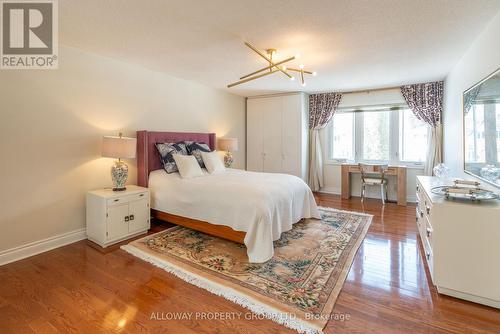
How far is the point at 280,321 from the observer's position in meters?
1.63

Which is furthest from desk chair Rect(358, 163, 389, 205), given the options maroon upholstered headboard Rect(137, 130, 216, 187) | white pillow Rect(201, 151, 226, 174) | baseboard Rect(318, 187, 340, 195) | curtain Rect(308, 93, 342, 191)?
maroon upholstered headboard Rect(137, 130, 216, 187)

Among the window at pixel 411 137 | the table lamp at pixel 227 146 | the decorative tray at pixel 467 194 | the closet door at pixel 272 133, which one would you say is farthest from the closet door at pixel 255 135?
the decorative tray at pixel 467 194

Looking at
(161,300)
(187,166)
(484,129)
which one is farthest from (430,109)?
(161,300)

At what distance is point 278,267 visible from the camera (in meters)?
2.33

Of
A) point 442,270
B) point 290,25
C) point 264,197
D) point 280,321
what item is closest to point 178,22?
point 290,25

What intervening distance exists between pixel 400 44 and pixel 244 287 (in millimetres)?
3119

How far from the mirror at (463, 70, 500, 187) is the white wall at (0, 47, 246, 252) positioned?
408 cm

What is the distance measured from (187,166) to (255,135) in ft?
9.28

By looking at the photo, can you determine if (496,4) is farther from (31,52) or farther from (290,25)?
(31,52)

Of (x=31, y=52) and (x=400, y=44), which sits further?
(x=400, y=44)

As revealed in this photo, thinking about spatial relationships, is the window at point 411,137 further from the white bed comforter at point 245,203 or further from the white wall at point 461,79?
the white bed comforter at point 245,203

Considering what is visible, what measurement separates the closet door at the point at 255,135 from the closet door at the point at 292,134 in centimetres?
61

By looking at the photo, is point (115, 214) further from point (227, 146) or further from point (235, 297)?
point (227, 146)

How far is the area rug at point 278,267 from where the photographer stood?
69.8 inches
